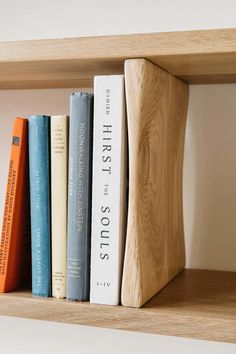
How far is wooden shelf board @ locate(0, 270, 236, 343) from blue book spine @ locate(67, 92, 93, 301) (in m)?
0.03

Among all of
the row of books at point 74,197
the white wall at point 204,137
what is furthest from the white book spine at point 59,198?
the white wall at point 204,137

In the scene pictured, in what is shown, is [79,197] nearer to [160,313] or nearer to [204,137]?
[160,313]

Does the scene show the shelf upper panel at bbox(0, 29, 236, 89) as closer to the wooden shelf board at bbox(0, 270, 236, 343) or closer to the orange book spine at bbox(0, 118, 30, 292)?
the orange book spine at bbox(0, 118, 30, 292)

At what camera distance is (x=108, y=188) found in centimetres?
75

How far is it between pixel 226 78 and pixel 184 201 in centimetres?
22

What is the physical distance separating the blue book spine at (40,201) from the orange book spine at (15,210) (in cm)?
1

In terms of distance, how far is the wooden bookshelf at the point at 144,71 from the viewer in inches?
27.7

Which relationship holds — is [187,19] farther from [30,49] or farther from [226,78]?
[30,49]

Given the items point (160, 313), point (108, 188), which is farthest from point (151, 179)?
point (160, 313)

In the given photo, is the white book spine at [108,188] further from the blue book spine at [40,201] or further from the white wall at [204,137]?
the white wall at [204,137]

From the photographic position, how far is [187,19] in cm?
102

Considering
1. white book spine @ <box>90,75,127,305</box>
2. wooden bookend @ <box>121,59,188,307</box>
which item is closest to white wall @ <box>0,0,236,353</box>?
wooden bookend @ <box>121,59,188,307</box>

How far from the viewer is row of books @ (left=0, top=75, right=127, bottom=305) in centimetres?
75

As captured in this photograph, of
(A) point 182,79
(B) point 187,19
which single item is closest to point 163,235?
(A) point 182,79
